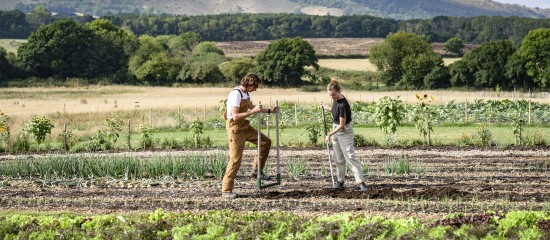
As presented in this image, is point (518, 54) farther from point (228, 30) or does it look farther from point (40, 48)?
point (228, 30)

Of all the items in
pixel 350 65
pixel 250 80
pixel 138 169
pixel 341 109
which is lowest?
pixel 350 65

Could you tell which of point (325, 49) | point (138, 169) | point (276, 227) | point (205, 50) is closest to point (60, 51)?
point (205, 50)

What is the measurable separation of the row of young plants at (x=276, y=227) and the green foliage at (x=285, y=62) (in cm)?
6910

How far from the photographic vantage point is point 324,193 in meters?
15.7

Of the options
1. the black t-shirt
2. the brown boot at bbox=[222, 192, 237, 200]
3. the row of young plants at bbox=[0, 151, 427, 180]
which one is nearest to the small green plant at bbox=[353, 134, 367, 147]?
the row of young plants at bbox=[0, 151, 427, 180]

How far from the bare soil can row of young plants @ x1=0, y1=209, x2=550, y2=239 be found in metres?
2.09

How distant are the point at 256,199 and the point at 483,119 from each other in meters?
21.8

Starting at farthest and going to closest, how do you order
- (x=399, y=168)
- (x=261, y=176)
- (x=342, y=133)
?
(x=399, y=168) → (x=261, y=176) → (x=342, y=133)

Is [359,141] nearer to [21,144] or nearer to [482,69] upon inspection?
[21,144]

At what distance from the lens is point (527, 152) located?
76.3 feet

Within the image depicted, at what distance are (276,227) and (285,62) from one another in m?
69.8

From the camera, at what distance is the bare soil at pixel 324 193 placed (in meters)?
14.4

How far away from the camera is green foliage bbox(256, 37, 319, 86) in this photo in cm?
8138

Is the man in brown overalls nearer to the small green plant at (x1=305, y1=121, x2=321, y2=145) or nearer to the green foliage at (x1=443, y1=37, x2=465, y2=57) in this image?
the small green plant at (x1=305, y1=121, x2=321, y2=145)
